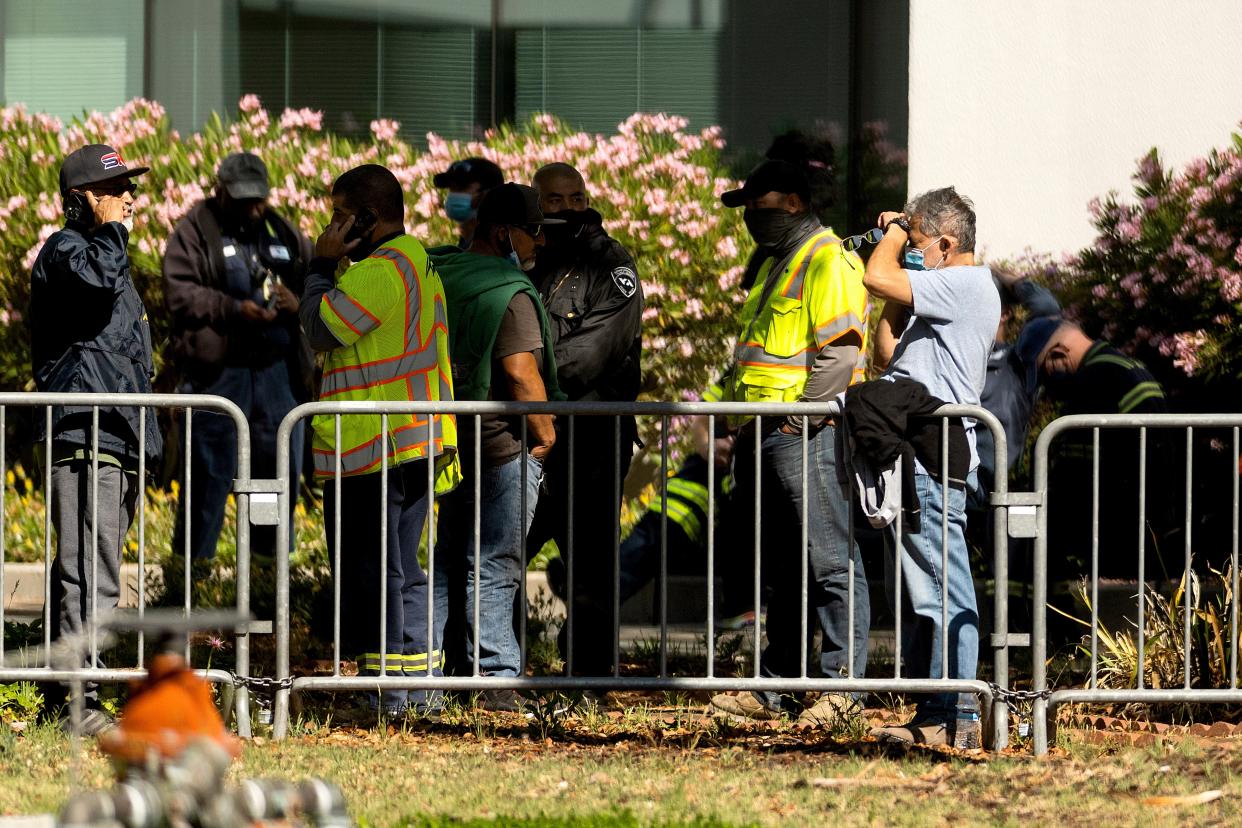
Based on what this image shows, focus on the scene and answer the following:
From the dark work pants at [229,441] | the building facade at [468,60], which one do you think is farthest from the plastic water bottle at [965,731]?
the building facade at [468,60]

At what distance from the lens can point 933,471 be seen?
21.3 ft

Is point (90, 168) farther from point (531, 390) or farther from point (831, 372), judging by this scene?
point (831, 372)

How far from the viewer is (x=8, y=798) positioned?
5.66 m

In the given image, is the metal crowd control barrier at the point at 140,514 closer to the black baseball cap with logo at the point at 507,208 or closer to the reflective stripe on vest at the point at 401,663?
the reflective stripe on vest at the point at 401,663

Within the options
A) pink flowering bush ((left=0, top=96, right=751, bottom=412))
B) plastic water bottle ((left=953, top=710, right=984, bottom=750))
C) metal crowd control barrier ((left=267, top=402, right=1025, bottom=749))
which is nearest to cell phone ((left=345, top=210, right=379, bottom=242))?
metal crowd control barrier ((left=267, top=402, right=1025, bottom=749))

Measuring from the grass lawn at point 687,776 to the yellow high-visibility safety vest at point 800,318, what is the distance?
1.24 m

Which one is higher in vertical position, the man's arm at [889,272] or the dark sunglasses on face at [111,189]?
the dark sunglasses on face at [111,189]

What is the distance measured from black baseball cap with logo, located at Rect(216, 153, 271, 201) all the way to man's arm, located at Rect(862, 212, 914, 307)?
12.5 ft

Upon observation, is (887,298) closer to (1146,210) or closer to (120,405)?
(120,405)

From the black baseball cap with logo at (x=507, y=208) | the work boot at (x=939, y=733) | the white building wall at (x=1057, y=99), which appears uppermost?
the white building wall at (x=1057, y=99)

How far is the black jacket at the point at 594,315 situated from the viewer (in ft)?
24.5

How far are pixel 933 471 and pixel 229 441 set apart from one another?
4168 mm

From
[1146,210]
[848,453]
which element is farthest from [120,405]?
[1146,210]

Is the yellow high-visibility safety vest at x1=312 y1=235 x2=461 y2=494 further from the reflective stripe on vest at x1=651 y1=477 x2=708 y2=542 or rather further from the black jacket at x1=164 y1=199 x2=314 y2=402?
the black jacket at x1=164 y1=199 x2=314 y2=402
